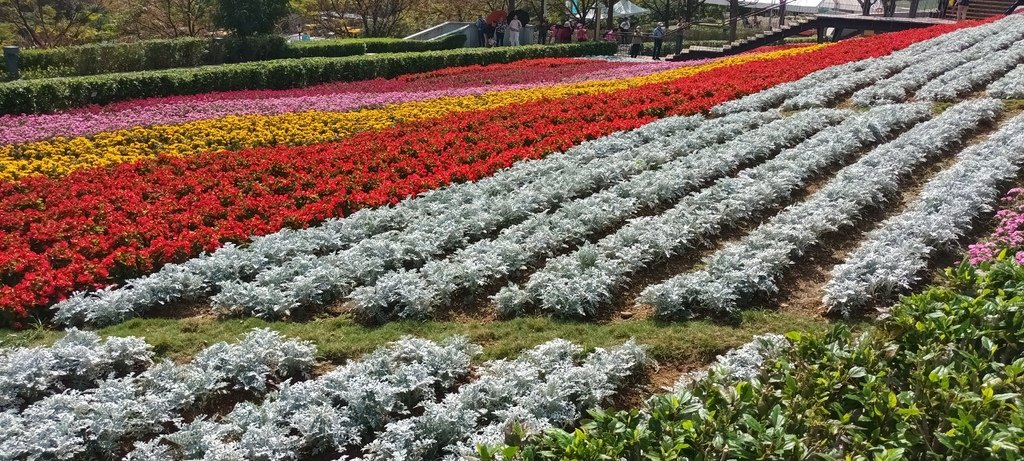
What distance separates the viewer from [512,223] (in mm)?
7375

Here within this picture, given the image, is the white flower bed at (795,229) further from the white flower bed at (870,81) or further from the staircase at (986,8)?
the staircase at (986,8)

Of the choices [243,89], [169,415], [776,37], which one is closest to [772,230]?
[169,415]

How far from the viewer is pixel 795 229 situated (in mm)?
6488

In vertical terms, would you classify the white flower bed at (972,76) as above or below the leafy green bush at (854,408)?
above

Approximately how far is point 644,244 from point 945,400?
10.8 feet

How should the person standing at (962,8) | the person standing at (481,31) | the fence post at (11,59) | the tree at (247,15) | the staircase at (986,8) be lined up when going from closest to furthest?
the fence post at (11,59) < the tree at (247,15) < the person standing at (962,8) < the staircase at (986,8) < the person standing at (481,31)

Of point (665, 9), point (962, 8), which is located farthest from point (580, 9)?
point (962, 8)

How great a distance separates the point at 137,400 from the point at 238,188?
451cm

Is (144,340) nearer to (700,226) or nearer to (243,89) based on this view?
(700,226)

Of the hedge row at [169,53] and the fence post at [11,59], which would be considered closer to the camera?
the fence post at [11,59]

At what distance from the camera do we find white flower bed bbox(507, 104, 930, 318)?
5543 mm

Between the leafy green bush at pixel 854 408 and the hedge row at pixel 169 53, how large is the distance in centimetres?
1795

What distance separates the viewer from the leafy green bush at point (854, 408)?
2955 mm

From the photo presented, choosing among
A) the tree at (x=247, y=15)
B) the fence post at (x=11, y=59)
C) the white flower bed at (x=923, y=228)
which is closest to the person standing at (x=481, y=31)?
the tree at (x=247, y=15)
